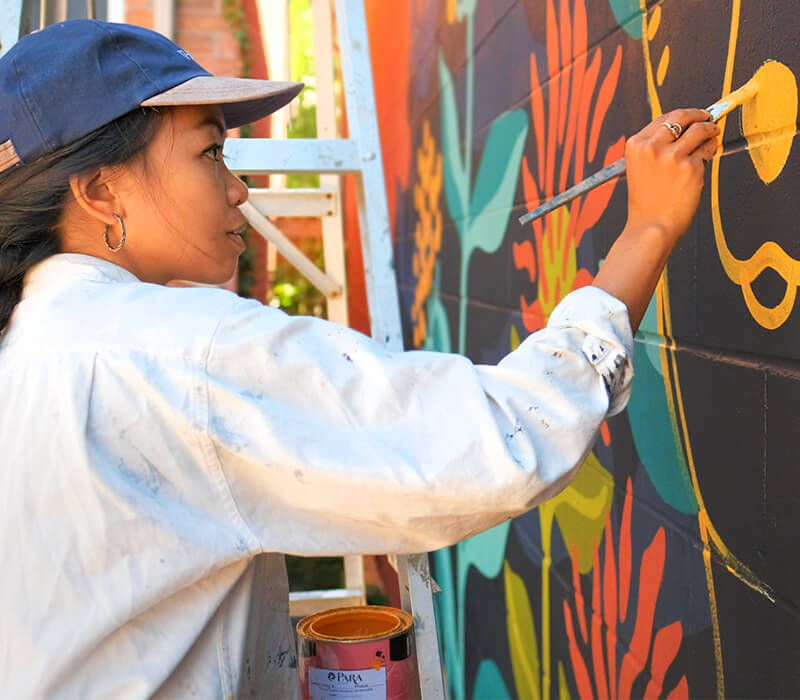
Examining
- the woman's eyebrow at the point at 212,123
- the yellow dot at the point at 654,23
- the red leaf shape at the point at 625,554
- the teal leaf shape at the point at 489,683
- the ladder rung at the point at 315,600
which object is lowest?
the teal leaf shape at the point at 489,683

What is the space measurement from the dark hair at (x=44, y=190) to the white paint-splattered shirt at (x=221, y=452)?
0.20m

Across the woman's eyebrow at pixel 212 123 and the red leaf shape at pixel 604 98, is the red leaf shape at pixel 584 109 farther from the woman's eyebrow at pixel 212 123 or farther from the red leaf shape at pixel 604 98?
the woman's eyebrow at pixel 212 123

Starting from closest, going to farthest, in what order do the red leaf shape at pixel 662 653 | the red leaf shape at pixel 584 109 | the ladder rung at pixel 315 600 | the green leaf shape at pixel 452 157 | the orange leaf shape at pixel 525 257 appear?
the red leaf shape at pixel 662 653
the red leaf shape at pixel 584 109
the orange leaf shape at pixel 525 257
the ladder rung at pixel 315 600
the green leaf shape at pixel 452 157

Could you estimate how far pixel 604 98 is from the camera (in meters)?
1.92

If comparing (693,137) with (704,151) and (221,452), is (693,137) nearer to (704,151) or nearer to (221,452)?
(704,151)

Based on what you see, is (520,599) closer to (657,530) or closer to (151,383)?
(657,530)

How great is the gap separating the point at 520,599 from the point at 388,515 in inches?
73.8

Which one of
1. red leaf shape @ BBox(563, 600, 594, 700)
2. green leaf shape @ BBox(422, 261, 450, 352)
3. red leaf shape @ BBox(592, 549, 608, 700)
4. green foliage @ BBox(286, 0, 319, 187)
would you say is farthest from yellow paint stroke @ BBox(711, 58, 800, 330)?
green foliage @ BBox(286, 0, 319, 187)

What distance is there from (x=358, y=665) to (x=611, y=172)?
74 cm

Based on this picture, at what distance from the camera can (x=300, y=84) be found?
5.16 ft

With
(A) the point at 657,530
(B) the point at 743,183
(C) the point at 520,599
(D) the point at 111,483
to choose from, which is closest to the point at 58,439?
(D) the point at 111,483

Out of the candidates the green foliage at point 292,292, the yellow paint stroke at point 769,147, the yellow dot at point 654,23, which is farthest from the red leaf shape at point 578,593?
the green foliage at point 292,292

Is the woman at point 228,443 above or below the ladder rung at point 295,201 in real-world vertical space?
below

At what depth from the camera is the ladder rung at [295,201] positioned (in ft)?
10.5
